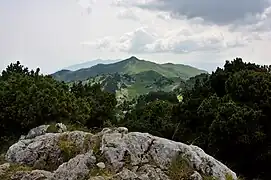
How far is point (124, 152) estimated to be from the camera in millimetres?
15492

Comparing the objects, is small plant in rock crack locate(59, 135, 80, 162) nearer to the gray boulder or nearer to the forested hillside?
the gray boulder

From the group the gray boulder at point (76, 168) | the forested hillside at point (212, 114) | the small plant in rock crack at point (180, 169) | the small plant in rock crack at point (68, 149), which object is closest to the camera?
the gray boulder at point (76, 168)

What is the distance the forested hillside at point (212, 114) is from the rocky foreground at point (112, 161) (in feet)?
38.4

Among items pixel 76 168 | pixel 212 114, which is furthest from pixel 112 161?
pixel 212 114

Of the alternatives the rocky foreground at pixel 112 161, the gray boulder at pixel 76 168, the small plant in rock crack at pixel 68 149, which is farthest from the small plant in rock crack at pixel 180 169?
the small plant in rock crack at pixel 68 149

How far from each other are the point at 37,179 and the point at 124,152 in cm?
328

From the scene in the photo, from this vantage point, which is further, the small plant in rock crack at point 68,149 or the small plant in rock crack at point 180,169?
the small plant in rock crack at point 68,149

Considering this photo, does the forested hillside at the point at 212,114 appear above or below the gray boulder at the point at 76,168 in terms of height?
below

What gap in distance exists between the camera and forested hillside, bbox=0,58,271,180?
30281 mm

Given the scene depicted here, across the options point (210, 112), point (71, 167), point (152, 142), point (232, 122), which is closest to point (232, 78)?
point (210, 112)

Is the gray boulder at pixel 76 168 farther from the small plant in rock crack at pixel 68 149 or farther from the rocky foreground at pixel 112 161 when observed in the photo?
the small plant in rock crack at pixel 68 149

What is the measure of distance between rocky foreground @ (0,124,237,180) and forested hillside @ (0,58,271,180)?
38.4 ft

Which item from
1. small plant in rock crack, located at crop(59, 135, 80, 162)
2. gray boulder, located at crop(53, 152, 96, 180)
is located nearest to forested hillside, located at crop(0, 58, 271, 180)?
small plant in rock crack, located at crop(59, 135, 80, 162)

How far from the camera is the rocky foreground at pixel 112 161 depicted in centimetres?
1484
